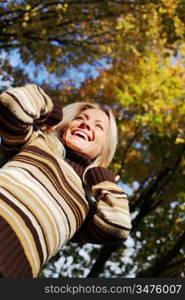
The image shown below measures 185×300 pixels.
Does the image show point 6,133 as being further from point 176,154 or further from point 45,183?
point 176,154

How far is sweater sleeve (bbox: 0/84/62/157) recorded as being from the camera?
2.39m

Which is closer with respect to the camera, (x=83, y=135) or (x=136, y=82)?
(x=83, y=135)

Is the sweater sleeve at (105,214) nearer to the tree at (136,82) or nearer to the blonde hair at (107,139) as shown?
the blonde hair at (107,139)

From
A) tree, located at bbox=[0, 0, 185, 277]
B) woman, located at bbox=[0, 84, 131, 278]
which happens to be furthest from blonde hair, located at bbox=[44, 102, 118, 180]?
tree, located at bbox=[0, 0, 185, 277]

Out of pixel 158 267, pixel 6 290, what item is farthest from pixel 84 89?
pixel 6 290

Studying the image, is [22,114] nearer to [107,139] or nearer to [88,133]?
[88,133]

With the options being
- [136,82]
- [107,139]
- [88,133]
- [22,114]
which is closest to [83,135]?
[88,133]

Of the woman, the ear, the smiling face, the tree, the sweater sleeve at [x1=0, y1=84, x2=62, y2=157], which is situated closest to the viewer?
the woman

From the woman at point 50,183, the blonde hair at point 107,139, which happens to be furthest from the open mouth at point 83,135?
the blonde hair at point 107,139

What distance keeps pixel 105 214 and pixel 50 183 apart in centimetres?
42

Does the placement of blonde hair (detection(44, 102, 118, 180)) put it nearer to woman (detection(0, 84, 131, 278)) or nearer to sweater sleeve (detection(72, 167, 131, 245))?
woman (detection(0, 84, 131, 278))

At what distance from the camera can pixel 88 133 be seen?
2941mm

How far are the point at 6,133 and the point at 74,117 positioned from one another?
2.51ft

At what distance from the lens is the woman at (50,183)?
1992 millimetres
